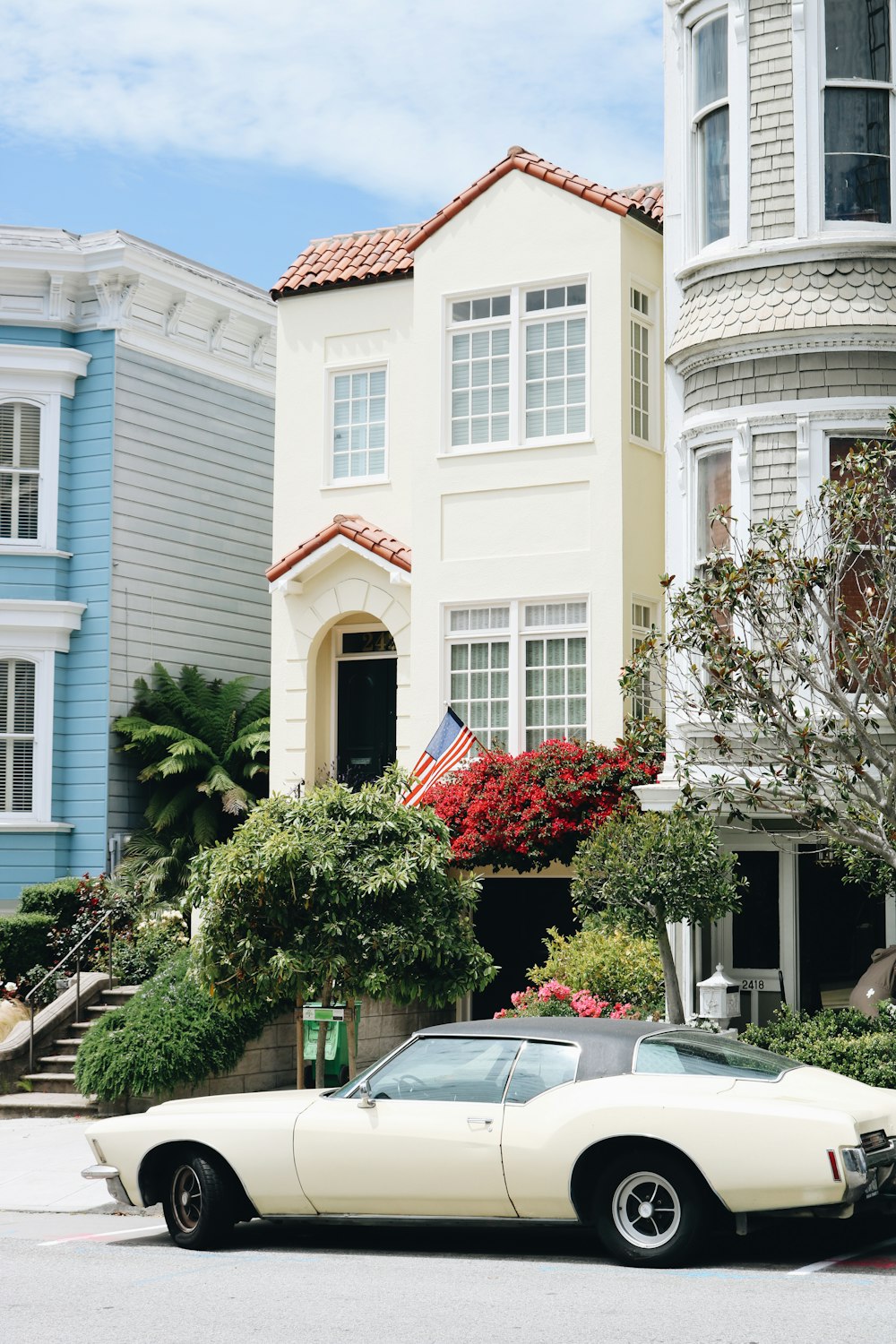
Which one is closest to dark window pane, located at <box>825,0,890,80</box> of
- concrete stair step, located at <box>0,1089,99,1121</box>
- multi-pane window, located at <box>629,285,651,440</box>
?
multi-pane window, located at <box>629,285,651,440</box>

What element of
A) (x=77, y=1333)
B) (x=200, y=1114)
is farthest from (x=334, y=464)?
(x=77, y=1333)

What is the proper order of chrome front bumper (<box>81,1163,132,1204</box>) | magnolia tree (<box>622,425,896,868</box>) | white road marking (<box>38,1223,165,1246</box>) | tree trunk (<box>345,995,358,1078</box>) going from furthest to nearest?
tree trunk (<box>345,995,358,1078</box>) → magnolia tree (<box>622,425,896,868</box>) → white road marking (<box>38,1223,165,1246</box>) → chrome front bumper (<box>81,1163,132,1204</box>)

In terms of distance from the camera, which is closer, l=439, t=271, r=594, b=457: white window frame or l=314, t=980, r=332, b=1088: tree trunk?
l=314, t=980, r=332, b=1088: tree trunk

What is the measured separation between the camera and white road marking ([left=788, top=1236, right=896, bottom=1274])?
336 inches

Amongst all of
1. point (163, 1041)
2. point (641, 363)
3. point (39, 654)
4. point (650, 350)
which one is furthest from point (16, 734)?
point (650, 350)

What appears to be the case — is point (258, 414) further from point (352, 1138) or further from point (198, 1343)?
point (198, 1343)

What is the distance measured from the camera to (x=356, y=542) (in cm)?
1947

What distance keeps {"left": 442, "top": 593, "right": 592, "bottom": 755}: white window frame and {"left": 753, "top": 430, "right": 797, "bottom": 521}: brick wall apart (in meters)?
3.07

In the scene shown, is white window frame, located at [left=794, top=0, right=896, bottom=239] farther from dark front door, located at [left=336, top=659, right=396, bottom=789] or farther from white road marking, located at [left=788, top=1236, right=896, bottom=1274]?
white road marking, located at [left=788, top=1236, right=896, bottom=1274]

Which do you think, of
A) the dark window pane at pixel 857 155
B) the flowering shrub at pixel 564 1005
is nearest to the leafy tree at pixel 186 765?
the flowering shrub at pixel 564 1005

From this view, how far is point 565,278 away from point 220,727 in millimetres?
7265

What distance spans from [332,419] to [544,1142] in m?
13.0

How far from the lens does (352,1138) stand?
30.5 ft

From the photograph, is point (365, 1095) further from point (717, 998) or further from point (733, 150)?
point (733, 150)
